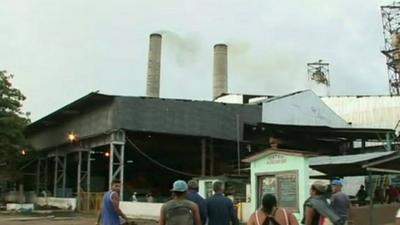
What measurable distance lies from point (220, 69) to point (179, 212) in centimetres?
5433

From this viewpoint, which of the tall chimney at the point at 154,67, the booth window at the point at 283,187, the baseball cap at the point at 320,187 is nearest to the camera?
the baseball cap at the point at 320,187

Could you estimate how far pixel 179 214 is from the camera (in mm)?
6629

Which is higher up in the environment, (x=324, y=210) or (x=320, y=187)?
(x=320, y=187)

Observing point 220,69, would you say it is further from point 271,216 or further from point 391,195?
point 271,216

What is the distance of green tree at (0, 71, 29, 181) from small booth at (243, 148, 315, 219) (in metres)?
29.2

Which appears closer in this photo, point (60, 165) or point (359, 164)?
point (359, 164)

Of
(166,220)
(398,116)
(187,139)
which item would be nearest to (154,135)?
(187,139)

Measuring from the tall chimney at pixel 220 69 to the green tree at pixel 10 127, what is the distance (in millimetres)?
20786

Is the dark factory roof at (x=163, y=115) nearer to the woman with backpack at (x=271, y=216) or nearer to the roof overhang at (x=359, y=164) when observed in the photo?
the roof overhang at (x=359, y=164)

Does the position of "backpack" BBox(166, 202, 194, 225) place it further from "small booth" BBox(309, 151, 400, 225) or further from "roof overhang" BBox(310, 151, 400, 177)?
"roof overhang" BBox(310, 151, 400, 177)

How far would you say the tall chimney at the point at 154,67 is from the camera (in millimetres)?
55844

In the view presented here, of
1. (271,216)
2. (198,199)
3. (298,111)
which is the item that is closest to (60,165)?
(298,111)

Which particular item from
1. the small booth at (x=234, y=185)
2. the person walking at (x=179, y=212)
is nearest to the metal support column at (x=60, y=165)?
the small booth at (x=234, y=185)

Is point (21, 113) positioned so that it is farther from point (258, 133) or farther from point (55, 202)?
point (258, 133)
